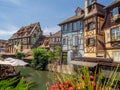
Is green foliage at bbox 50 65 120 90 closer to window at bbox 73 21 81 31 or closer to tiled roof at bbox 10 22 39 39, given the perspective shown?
window at bbox 73 21 81 31

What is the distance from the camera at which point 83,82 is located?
2.12m

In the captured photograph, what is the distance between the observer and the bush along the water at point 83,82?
6.72ft

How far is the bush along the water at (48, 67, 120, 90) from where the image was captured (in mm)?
2049

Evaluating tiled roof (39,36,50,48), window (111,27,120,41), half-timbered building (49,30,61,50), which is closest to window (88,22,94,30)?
window (111,27,120,41)

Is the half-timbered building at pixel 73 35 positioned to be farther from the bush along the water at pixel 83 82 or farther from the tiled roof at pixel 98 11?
the bush along the water at pixel 83 82

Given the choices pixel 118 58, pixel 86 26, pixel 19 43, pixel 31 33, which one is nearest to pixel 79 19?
pixel 86 26

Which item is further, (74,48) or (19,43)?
(19,43)

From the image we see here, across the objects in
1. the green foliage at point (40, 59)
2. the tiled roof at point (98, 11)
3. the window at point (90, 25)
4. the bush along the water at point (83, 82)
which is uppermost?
the tiled roof at point (98, 11)

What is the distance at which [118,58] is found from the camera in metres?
21.2

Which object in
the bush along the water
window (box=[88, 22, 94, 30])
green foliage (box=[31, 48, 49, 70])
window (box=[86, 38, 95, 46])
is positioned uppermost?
window (box=[88, 22, 94, 30])

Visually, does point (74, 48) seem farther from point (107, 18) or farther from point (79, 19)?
point (107, 18)

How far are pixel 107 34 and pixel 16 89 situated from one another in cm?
2198

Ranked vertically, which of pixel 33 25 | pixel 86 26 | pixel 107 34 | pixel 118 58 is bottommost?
pixel 118 58

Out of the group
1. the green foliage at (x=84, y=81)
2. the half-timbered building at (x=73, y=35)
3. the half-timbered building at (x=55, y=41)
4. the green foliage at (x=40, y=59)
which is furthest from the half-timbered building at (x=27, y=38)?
the green foliage at (x=84, y=81)
